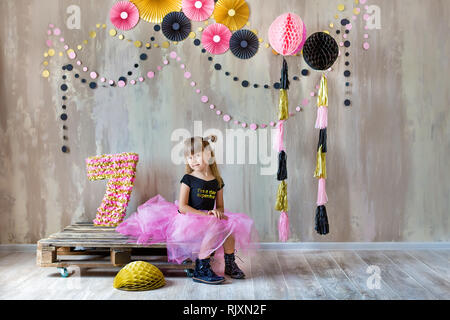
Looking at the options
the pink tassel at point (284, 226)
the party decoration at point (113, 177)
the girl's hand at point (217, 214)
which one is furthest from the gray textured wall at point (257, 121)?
the girl's hand at point (217, 214)

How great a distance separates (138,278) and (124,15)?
6.44ft

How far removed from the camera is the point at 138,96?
391 cm

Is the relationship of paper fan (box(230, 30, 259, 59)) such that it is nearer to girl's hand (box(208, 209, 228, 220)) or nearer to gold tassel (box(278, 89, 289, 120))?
gold tassel (box(278, 89, 289, 120))

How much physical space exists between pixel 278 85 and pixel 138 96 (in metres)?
1.05

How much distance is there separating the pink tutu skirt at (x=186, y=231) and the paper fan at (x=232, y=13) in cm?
140

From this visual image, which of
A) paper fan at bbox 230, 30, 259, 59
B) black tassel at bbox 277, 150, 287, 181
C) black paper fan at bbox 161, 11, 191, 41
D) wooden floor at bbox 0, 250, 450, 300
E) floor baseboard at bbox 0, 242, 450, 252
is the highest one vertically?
black paper fan at bbox 161, 11, 191, 41

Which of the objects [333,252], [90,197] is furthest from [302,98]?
[90,197]

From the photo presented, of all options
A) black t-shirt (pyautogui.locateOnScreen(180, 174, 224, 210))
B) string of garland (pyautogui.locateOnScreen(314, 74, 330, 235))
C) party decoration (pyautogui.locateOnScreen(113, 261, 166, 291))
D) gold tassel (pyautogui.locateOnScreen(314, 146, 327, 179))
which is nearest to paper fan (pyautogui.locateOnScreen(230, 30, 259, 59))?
string of garland (pyautogui.locateOnScreen(314, 74, 330, 235))

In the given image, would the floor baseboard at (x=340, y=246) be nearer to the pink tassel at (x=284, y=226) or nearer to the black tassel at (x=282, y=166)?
the pink tassel at (x=284, y=226)

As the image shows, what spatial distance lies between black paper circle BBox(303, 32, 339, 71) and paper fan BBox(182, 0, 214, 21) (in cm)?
78

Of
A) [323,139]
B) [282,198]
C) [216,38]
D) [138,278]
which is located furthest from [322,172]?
[138,278]

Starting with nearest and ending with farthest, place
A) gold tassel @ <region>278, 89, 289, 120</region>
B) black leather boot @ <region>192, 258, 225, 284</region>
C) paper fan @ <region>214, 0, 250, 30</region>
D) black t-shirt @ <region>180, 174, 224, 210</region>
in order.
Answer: black leather boot @ <region>192, 258, 225, 284</region> → black t-shirt @ <region>180, 174, 224, 210</region> → gold tassel @ <region>278, 89, 289, 120</region> → paper fan @ <region>214, 0, 250, 30</region>

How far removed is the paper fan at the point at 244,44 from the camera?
3836mm

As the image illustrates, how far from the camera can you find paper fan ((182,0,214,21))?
3816 millimetres
